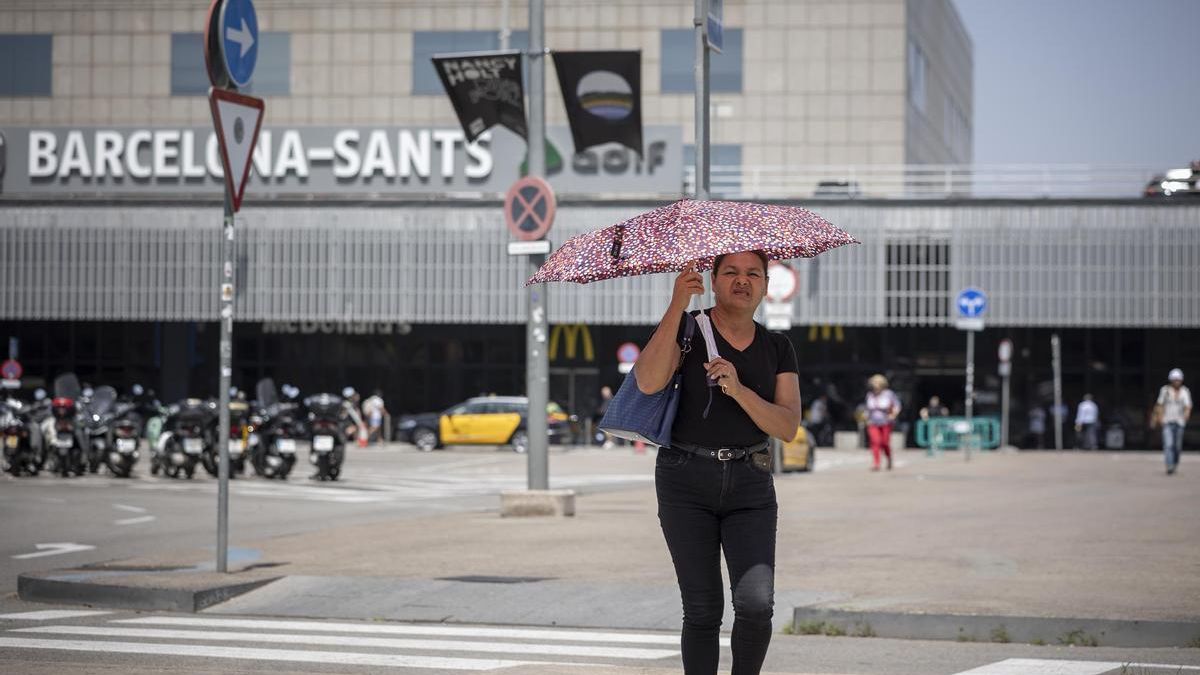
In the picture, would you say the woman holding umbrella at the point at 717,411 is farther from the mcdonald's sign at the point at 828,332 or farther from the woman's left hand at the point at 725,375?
the mcdonald's sign at the point at 828,332

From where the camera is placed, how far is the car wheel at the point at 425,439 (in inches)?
1938

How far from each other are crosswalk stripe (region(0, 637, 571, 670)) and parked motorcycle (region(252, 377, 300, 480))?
18145 millimetres

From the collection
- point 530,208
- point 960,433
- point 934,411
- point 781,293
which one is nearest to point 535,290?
point 530,208

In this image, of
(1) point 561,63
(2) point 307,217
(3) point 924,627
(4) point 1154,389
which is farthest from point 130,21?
(3) point 924,627

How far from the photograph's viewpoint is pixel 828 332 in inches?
2143

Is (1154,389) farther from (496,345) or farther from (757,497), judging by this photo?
(757,497)

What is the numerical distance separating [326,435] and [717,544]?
21710mm

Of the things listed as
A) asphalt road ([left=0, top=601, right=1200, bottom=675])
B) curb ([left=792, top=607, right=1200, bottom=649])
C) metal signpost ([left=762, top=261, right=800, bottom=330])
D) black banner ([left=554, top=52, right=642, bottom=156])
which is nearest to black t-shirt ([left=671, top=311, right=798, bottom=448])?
asphalt road ([left=0, top=601, right=1200, bottom=675])

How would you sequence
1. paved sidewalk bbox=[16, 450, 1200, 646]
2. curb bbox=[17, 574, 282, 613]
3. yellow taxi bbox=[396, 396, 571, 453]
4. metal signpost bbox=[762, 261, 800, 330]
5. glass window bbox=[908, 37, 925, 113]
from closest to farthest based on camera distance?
1. paved sidewalk bbox=[16, 450, 1200, 646]
2. curb bbox=[17, 574, 282, 613]
3. metal signpost bbox=[762, 261, 800, 330]
4. yellow taxi bbox=[396, 396, 571, 453]
5. glass window bbox=[908, 37, 925, 113]

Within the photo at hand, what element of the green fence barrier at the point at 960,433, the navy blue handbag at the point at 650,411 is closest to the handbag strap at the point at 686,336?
the navy blue handbag at the point at 650,411

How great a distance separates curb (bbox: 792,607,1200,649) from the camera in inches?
385

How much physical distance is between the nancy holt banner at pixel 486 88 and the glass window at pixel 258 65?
48514mm

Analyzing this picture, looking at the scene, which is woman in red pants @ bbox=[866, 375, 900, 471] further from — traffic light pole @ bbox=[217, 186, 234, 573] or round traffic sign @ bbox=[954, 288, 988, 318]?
traffic light pole @ bbox=[217, 186, 234, 573]

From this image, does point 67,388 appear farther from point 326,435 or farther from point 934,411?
point 934,411
